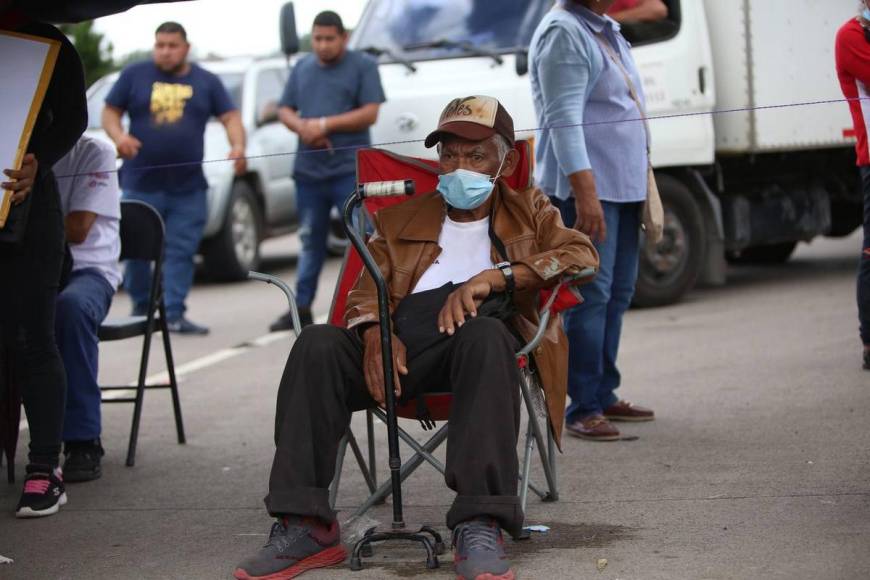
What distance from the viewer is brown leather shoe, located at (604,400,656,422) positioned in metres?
6.70

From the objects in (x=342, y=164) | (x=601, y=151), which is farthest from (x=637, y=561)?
(x=342, y=164)

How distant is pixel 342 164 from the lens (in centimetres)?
1006

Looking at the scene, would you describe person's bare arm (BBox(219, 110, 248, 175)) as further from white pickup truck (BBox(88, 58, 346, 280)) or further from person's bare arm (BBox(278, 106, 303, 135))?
white pickup truck (BBox(88, 58, 346, 280))

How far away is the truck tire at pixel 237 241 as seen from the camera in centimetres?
1303

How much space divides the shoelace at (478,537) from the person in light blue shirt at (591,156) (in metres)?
1.91

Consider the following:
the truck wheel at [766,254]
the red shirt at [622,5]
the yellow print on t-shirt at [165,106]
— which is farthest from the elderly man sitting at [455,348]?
the truck wheel at [766,254]

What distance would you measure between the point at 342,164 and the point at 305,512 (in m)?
5.75

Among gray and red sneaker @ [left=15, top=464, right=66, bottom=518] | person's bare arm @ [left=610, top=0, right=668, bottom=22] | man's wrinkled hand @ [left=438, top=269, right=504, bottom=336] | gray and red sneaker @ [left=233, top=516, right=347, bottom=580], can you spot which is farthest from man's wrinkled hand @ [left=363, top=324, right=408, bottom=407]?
person's bare arm @ [left=610, top=0, right=668, bottom=22]

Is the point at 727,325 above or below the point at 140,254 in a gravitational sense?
below

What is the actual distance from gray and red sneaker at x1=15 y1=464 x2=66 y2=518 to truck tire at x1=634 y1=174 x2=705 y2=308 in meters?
5.49

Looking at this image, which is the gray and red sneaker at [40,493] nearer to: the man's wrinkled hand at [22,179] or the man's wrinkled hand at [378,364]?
the man's wrinkled hand at [22,179]

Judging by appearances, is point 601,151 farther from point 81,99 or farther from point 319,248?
point 319,248

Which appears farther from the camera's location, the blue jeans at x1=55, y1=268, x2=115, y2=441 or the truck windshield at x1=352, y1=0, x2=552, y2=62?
the truck windshield at x1=352, y1=0, x2=552, y2=62

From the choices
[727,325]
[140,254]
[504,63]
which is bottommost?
[727,325]
